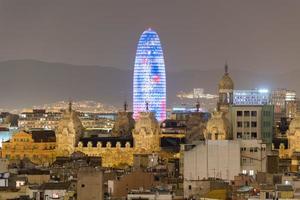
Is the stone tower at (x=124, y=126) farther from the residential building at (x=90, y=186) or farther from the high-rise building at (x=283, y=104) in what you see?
the residential building at (x=90, y=186)

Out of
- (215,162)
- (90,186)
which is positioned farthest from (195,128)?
(90,186)

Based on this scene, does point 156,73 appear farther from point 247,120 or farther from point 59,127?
point 247,120

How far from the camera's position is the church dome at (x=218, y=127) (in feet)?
316

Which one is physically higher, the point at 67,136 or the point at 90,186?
the point at 67,136

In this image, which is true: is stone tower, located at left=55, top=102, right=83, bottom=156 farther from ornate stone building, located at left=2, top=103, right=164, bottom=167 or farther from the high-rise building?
the high-rise building

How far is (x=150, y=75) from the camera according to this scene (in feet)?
628

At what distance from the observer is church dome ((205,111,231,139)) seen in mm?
96438

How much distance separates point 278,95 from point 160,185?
128135 mm

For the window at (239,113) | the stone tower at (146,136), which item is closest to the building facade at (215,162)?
the window at (239,113)

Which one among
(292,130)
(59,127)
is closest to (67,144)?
(59,127)

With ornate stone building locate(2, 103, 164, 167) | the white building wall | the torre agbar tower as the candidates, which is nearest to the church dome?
ornate stone building locate(2, 103, 164, 167)

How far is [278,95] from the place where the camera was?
19538cm

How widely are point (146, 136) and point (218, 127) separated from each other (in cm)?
2140

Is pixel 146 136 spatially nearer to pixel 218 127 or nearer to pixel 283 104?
pixel 218 127
